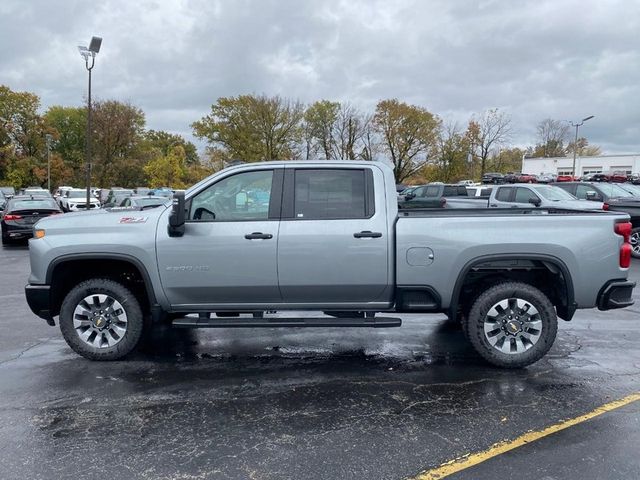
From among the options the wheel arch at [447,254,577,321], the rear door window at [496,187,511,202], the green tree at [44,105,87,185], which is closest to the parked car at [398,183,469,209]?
the rear door window at [496,187,511,202]

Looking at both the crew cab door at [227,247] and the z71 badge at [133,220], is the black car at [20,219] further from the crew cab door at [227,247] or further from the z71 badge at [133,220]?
the crew cab door at [227,247]

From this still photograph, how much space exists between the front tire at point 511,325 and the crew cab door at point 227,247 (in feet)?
6.63

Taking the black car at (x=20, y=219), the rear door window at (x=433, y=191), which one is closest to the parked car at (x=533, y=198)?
the rear door window at (x=433, y=191)

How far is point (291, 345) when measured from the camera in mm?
5926

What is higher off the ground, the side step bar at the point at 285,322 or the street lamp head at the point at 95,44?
the street lamp head at the point at 95,44

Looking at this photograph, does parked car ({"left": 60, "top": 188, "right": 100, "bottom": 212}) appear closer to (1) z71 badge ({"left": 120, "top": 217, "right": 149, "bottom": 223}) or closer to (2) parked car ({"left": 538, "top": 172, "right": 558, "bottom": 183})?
(1) z71 badge ({"left": 120, "top": 217, "right": 149, "bottom": 223})

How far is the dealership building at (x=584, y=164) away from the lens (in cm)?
7625

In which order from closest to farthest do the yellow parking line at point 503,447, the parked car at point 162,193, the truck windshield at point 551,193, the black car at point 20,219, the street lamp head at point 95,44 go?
the yellow parking line at point 503,447 < the truck windshield at point 551,193 < the black car at point 20,219 < the street lamp head at point 95,44 < the parked car at point 162,193

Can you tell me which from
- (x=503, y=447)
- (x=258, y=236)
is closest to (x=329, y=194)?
(x=258, y=236)

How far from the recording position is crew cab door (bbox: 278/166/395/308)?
4.90 meters

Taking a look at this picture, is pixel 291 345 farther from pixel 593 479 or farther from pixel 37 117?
pixel 37 117

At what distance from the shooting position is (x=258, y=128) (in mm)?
51062

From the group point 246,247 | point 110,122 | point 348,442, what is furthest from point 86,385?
point 110,122

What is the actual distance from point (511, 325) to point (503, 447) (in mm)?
1697
